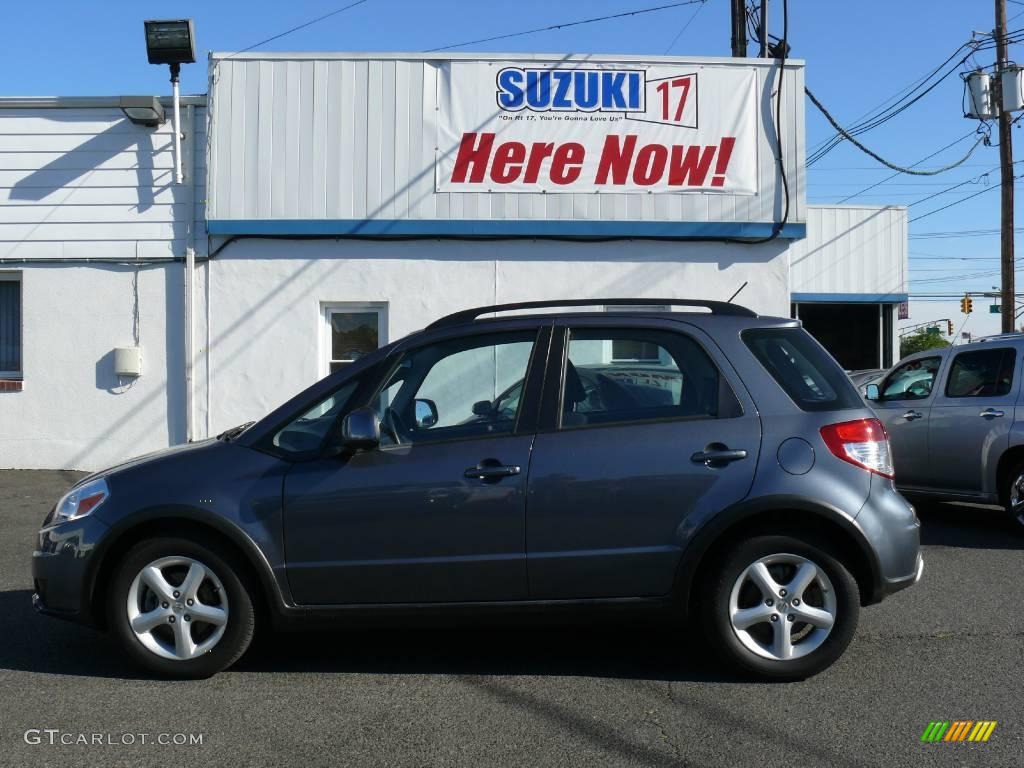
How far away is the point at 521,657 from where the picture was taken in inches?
209

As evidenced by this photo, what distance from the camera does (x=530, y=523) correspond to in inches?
187

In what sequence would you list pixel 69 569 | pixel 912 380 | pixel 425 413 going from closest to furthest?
pixel 69 569
pixel 425 413
pixel 912 380

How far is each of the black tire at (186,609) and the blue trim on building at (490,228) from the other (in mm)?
7782

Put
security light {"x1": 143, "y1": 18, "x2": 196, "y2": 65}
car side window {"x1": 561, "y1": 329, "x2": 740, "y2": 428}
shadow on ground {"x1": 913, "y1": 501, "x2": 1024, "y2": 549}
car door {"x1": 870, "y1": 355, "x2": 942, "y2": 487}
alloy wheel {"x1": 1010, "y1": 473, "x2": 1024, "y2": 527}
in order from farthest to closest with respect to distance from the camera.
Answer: security light {"x1": 143, "y1": 18, "x2": 196, "y2": 65}
car door {"x1": 870, "y1": 355, "x2": 942, "y2": 487}
alloy wheel {"x1": 1010, "y1": 473, "x2": 1024, "y2": 527}
shadow on ground {"x1": 913, "y1": 501, "x2": 1024, "y2": 549}
car side window {"x1": 561, "y1": 329, "x2": 740, "y2": 428}

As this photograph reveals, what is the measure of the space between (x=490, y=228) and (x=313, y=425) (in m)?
7.55

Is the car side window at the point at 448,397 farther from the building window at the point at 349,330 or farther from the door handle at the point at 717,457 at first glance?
the building window at the point at 349,330

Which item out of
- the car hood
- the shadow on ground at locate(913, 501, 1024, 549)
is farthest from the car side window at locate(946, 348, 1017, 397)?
the car hood

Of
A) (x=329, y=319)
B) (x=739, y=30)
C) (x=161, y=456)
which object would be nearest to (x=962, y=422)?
(x=161, y=456)

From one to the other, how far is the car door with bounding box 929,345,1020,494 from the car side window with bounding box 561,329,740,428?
197 inches

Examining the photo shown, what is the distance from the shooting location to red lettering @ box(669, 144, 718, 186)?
40.5 ft

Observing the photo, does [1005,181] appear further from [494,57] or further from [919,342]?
[919,342]

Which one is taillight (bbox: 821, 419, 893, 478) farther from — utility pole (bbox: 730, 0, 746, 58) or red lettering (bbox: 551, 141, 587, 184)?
utility pole (bbox: 730, 0, 746, 58)

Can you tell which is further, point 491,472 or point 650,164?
point 650,164

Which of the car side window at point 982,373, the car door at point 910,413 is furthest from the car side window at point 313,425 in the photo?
the car side window at point 982,373
